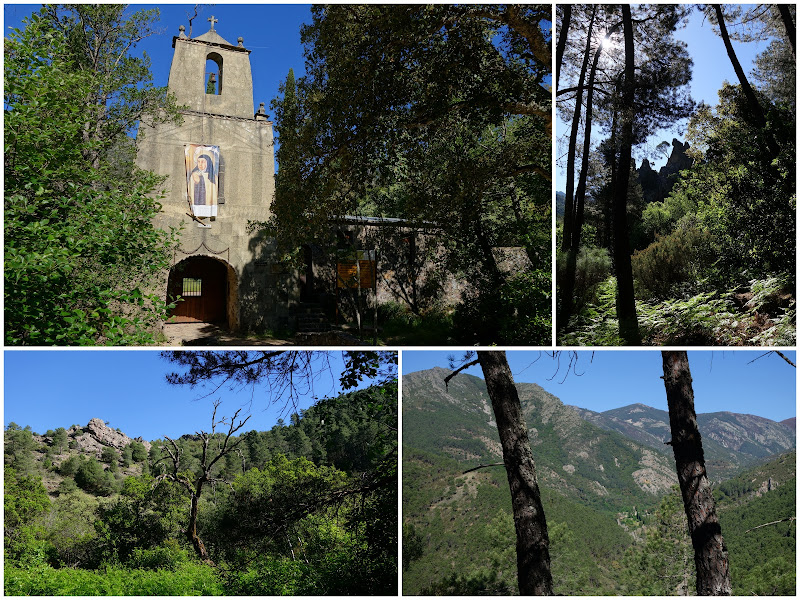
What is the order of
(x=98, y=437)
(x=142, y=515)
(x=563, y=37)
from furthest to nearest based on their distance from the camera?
(x=142, y=515) → (x=98, y=437) → (x=563, y=37)

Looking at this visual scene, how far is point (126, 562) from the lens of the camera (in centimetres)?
383

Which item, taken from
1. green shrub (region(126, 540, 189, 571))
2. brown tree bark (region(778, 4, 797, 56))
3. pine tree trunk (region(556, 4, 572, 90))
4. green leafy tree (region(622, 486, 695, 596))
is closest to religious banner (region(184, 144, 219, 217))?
green shrub (region(126, 540, 189, 571))

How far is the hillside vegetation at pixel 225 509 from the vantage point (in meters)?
3.60

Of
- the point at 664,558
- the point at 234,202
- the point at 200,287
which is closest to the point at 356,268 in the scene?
the point at 234,202

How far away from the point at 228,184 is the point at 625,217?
21.9 feet

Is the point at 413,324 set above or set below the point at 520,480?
above

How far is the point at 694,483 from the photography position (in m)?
3.71

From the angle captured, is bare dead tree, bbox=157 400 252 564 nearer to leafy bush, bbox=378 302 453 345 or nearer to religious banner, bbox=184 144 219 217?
leafy bush, bbox=378 302 453 345

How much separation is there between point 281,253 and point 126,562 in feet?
16.4

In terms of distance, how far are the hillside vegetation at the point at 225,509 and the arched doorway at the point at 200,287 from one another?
648 cm

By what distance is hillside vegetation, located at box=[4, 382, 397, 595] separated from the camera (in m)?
3.60

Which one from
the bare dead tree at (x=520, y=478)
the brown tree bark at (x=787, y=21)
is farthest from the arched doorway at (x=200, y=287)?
the brown tree bark at (x=787, y=21)

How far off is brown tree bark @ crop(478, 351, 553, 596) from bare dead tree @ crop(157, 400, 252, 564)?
6.24ft

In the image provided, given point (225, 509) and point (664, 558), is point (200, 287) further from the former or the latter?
point (664, 558)
